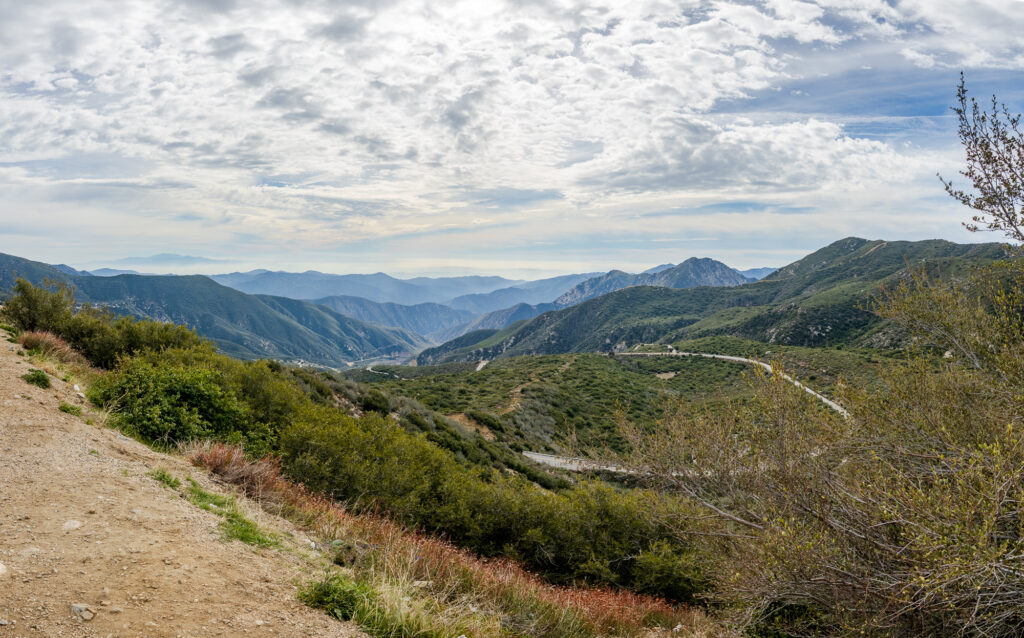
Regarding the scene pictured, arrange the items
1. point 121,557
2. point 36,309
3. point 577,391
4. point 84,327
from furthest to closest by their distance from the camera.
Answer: point 577,391 < point 36,309 < point 84,327 < point 121,557

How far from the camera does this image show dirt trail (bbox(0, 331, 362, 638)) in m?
4.27

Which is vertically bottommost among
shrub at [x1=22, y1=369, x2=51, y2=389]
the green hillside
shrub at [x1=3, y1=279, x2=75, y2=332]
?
the green hillside

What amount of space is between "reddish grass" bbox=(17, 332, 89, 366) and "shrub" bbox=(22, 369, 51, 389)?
3.60 m

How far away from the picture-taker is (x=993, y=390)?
27.6ft

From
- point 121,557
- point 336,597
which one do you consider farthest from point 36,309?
point 336,597

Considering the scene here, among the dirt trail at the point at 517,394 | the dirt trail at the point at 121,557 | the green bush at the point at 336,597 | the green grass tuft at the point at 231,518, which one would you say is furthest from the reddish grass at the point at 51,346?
the dirt trail at the point at 517,394

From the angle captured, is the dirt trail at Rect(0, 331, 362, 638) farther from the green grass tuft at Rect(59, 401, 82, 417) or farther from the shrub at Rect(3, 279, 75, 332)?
the shrub at Rect(3, 279, 75, 332)

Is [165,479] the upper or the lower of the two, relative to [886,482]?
lower

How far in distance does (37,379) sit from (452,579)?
1037 cm

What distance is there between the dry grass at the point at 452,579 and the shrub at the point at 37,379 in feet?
12.8

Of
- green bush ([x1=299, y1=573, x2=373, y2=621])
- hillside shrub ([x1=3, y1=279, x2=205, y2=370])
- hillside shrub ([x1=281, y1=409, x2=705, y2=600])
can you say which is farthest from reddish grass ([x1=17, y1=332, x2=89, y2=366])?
green bush ([x1=299, y1=573, x2=373, y2=621])

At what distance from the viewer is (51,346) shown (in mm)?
13914

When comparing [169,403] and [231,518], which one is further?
[169,403]

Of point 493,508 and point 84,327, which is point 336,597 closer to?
point 493,508
